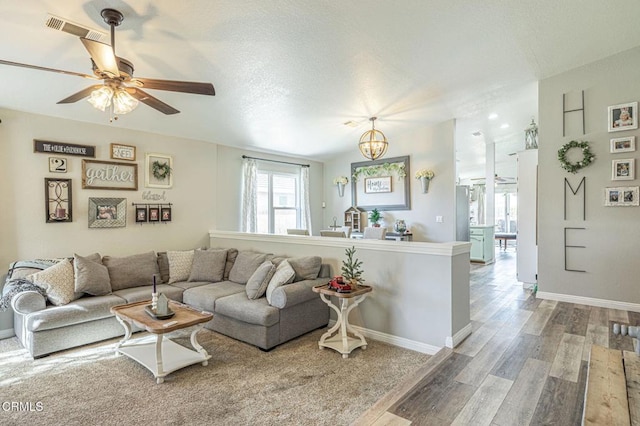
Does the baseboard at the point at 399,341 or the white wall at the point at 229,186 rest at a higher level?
the white wall at the point at 229,186

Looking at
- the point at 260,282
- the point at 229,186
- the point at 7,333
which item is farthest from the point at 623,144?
the point at 7,333

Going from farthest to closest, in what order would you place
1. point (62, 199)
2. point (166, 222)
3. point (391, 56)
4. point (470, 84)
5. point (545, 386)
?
point (166, 222) → point (470, 84) → point (62, 199) → point (391, 56) → point (545, 386)

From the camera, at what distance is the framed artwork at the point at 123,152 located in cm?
459

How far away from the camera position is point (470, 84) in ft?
15.0

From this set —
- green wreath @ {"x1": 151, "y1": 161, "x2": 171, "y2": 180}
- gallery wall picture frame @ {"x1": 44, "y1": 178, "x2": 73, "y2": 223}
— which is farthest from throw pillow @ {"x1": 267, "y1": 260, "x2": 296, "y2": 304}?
gallery wall picture frame @ {"x1": 44, "y1": 178, "x2": 73, "y2": 223}

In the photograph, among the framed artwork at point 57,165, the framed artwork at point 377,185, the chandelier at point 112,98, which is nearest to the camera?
Result: the chandelier at point 112,98

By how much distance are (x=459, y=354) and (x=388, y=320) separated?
2.42 feet

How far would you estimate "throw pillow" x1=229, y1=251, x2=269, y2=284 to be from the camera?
443 cm

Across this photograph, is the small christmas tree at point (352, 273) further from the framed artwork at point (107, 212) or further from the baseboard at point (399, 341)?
the framed artwork at point (107, 212)

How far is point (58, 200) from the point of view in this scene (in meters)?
4.11

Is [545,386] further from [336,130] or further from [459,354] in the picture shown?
[336,130]

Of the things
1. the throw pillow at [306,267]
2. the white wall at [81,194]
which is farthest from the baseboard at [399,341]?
the white wall at [81,194]

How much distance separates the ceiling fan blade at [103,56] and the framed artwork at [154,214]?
305cm

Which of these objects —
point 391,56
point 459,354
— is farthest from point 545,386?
point 391,56
